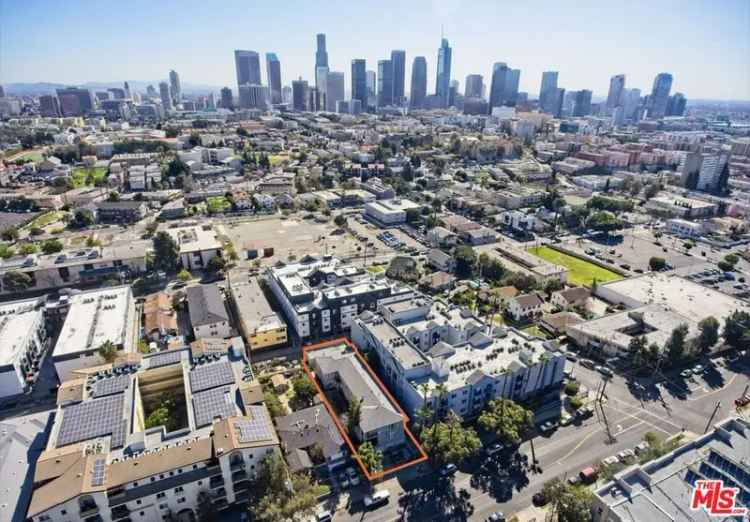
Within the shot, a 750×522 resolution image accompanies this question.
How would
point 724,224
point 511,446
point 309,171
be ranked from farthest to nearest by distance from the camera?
point 309,171 < point 724,224 < point 511,446

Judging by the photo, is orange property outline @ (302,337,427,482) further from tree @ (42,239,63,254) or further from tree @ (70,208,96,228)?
tree @ (70,208,96,228)

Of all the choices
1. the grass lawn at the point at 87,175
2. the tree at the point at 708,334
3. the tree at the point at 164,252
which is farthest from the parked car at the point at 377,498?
the grass lawn at the point at 87,175

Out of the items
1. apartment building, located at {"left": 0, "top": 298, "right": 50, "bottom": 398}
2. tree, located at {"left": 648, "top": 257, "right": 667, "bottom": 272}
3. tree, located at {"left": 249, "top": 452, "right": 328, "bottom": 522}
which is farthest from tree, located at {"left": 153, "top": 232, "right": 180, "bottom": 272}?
tree, located at {"left": 648, "top": 257, "right": 667, "bottom": 272}

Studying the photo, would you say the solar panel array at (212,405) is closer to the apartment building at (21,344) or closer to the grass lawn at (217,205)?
the apartment building at (21,344)

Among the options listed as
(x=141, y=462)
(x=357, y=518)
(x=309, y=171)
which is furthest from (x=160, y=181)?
(x=357, y=518)

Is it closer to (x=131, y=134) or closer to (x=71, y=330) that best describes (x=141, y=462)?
(x=71, y=330)
